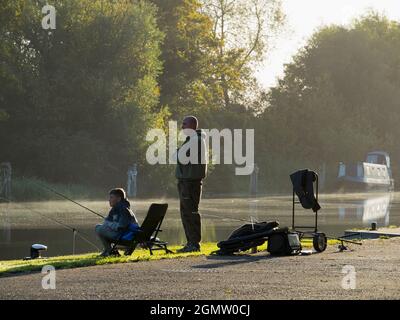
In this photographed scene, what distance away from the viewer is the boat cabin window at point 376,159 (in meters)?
80.8

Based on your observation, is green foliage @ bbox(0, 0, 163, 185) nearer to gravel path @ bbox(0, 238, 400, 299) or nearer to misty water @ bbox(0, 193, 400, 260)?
misty water @ bbox(0, 193, 400, 260)

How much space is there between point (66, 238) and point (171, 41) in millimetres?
36169

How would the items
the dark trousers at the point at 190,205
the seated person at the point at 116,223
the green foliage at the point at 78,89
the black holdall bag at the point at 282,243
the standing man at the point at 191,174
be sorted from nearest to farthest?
the seated person at the point at 116,223, the black holdall bag at the point at 282,243, the standing man at the point at 191,174, the dark trousers at the point at 190,205, the green foliage at the point at 78,89

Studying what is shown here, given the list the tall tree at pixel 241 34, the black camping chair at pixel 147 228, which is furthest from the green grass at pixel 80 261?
the tall tree at pixel 241 34

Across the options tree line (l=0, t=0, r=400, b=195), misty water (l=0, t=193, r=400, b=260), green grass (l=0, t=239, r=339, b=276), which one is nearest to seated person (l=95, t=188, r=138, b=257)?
green grass (l=0, t=239, r=339, b=276)

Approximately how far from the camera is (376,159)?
81.1 meters

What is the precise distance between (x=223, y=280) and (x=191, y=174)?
5570 millimetres

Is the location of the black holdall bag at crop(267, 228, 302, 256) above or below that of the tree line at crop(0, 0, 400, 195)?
below

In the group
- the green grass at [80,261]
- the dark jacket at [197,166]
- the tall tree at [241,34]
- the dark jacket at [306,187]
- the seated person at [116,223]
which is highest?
the tall tree at [241,34]

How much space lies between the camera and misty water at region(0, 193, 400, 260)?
28.6 meters

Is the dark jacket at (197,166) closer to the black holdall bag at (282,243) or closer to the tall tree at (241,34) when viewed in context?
the black holdall bag at (282,243)

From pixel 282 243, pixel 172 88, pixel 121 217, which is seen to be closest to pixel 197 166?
pixel 121 217

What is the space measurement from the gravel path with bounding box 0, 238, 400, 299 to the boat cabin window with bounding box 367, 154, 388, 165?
6138 centimetres
